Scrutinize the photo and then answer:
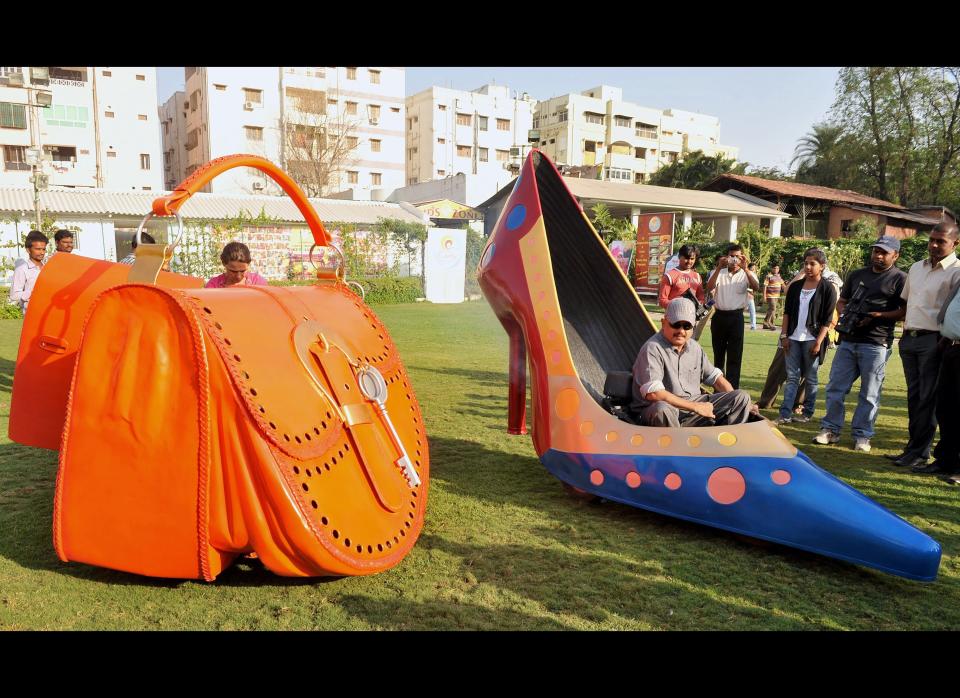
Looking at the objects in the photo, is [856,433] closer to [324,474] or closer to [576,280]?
[576,280]

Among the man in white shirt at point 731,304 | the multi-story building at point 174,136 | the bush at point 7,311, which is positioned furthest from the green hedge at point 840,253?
the multi-story building at point 174,136

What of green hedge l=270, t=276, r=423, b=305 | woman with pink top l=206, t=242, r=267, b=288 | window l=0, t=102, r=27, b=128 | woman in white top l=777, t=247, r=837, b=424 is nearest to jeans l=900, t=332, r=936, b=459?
woman in white top l=777, t=247, r=837, b=424

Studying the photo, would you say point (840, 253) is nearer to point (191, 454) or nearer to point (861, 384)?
point (861, 384)

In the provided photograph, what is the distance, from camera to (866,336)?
528 cm

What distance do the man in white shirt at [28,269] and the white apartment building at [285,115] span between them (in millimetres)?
30729

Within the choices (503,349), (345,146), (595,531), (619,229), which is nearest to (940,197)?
(619,229)

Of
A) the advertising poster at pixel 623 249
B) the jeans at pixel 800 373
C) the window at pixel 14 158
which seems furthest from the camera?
the window at pixel 14 158

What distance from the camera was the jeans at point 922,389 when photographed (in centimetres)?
483

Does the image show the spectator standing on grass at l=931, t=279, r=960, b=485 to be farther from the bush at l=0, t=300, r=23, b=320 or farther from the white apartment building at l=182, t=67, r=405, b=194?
the white apartment building at l=182, t=67, r=405, b=194

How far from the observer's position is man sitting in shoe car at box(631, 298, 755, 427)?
365 cm

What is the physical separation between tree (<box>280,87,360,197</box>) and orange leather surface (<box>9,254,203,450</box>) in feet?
124

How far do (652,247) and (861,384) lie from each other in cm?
1574

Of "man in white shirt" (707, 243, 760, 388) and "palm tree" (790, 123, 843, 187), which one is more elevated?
"palm tree" (790, 123, 843, 187)

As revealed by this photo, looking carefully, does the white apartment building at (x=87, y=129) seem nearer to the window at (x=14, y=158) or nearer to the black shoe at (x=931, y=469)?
the window at (x=14, y=158)
